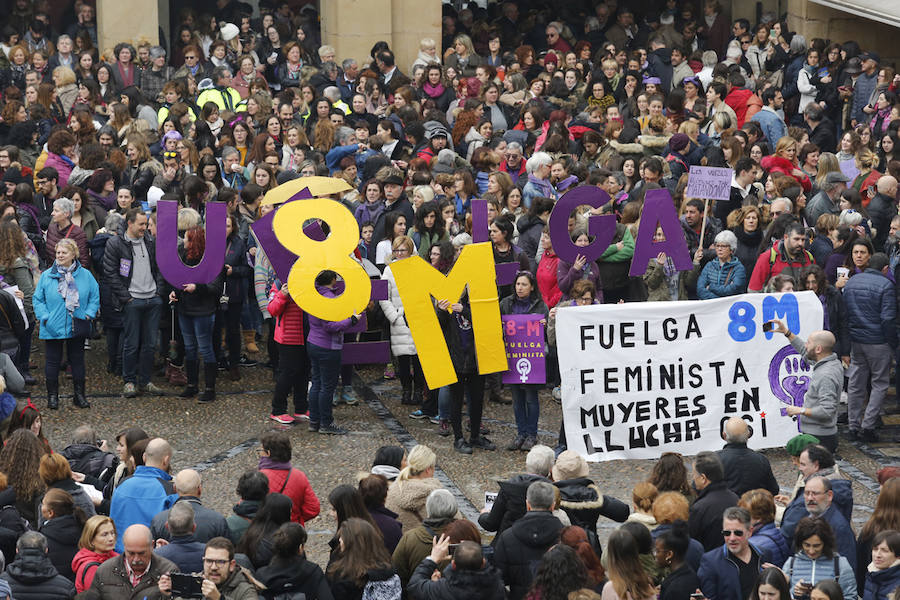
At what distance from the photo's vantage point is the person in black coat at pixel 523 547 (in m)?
7.92

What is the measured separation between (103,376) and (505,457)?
432cm

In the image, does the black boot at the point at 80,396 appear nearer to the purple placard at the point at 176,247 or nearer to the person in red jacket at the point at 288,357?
the purple placard at the point at 176,247

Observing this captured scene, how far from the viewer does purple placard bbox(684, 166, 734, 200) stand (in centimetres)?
1350

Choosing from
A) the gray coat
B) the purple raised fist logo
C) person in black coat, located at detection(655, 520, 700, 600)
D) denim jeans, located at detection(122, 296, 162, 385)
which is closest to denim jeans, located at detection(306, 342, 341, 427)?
denim jeans, located at detection(122, 296, 162, 385)

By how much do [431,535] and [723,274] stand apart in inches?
226

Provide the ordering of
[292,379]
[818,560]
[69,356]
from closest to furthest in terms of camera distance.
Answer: [818,560], [292,379], [69,356]

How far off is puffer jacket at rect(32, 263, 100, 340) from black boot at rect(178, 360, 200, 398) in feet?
3.58

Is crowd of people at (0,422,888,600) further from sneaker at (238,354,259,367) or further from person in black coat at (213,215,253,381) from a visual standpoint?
sneaker at (238,354,259,367)

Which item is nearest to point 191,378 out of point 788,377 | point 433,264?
point 433,264

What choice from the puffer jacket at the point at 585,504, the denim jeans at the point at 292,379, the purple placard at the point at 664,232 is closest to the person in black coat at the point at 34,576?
the puffer jacket at the point at 585,504

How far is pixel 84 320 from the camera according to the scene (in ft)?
41.4

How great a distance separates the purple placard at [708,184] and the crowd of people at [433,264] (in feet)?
1.14

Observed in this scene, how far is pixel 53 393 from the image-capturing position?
12820 mm

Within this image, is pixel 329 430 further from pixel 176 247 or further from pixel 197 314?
pixel 176 247
